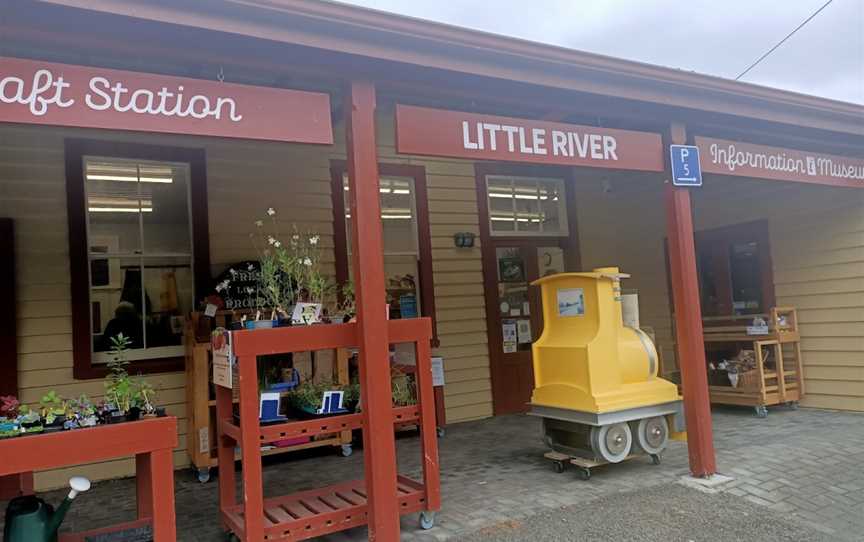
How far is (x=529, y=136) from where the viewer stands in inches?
149

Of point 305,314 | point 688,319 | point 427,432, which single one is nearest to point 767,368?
point 688,319

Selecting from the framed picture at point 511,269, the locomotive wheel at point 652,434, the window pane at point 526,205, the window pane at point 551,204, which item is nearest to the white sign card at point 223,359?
the locomotive wheel at point 652,434

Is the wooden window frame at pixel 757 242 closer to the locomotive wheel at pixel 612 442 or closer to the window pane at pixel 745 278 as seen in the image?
the window pane at pixel 745 278

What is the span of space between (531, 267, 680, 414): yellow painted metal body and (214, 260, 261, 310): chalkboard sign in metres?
2.59

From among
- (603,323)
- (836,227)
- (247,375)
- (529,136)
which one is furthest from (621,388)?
(836,227)

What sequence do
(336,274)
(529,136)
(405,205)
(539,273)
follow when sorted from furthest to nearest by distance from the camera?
(539,273) < (405,205) < (336,274) < (529,136)

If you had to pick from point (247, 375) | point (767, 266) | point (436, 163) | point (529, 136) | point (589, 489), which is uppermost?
point (436, 163)

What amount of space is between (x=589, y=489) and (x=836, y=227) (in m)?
4.32

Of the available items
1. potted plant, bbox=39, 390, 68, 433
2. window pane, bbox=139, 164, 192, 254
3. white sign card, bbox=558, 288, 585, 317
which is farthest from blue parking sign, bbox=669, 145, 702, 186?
window pane, bbox=139, 164, 192, 254

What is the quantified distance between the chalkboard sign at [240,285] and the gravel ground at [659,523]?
9.85 ft

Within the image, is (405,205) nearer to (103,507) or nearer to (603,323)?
(603,323)

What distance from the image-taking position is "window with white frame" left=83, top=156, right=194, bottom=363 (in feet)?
16.6

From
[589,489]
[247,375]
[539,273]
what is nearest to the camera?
[247,375]

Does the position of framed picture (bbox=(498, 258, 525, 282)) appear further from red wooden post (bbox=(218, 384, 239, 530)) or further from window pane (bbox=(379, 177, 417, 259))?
red wooden post (bbox=(218, 384, 239, 530))
